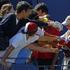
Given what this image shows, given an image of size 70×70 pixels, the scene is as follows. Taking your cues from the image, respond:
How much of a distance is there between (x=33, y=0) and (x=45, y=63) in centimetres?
444

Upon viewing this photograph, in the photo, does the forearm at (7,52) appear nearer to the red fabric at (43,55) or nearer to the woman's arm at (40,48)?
the woman's arm at (40,48)

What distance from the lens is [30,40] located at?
17.7 ft

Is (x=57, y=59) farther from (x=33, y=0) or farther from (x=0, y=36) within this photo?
(x=33, y=0)

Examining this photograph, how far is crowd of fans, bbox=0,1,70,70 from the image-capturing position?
5336mm

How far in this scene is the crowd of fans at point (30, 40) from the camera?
534 cm

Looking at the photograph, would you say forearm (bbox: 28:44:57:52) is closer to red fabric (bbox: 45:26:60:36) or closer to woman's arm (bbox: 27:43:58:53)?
woman's arm (bbox: 27:43:58:53)

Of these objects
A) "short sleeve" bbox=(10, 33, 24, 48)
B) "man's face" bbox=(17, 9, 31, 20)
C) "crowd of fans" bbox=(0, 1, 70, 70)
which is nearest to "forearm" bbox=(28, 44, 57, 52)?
"crowd of fans" bbox=(0, 1, 70, 70)

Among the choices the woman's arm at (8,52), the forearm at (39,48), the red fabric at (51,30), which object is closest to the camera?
the woman's arm at (8,52)

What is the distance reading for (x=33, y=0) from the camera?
1009 centimetres

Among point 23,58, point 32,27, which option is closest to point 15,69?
point 23,58

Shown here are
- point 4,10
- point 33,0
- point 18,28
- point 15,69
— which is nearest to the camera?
point 15,69

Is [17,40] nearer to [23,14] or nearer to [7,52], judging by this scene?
[7,52]

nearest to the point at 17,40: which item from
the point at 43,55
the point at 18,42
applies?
the point at 18,42

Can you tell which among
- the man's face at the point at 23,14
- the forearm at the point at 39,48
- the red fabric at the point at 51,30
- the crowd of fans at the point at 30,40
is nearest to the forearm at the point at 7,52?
the crowd of fans at the point at 30,40
